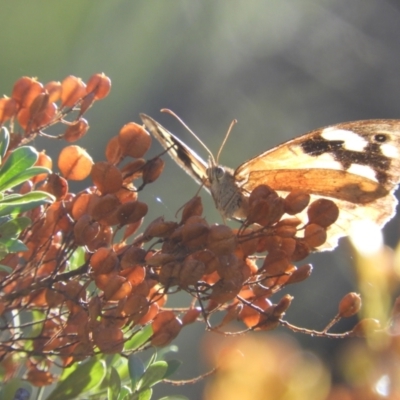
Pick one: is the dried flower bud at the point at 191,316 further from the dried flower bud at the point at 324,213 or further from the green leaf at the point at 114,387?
the dried flower bud at the point at 324,213

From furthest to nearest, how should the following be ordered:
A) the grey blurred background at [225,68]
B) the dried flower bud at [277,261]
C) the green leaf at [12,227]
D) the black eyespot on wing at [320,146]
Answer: the grey blurred background at [225,68], the black eyespot on wing at [320,146], the dried flower bud at [277,261], the green leaf at [12,227]

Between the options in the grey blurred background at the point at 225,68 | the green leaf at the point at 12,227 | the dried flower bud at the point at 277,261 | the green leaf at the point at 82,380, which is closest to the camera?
the green leaf at the point at 12,227

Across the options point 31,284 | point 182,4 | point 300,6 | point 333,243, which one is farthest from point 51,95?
point 300,6

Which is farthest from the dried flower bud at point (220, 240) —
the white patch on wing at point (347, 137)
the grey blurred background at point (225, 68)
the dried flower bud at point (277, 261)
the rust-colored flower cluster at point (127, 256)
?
the grey blurred background at point (225, 68)

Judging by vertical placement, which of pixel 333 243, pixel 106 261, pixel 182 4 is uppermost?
pixel 106 261

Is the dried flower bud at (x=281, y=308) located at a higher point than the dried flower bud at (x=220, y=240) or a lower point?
lower

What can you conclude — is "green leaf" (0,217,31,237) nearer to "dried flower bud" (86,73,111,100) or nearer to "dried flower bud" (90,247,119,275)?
"dried flower bud" (90,247,119,275)

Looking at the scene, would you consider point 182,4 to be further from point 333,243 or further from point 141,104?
Answer: point 333,243
